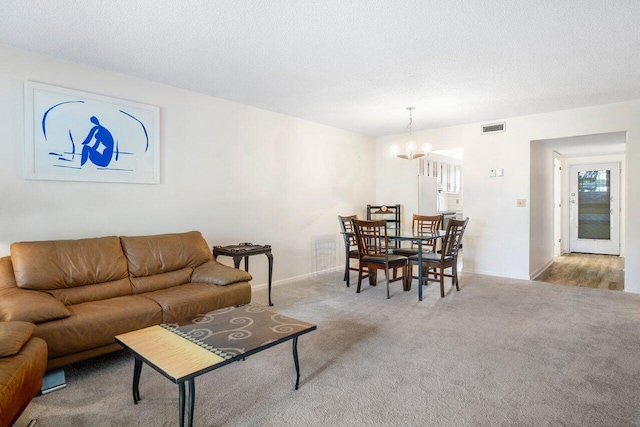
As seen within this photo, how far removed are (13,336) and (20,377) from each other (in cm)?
26

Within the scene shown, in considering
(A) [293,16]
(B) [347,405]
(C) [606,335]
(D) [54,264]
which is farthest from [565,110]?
(D) [54,264]

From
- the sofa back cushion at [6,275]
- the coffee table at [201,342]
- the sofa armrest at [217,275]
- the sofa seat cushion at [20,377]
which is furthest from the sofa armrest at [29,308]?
the sofa armrest at [217,275]

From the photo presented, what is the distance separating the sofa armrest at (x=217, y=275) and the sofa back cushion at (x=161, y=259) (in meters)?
0.09

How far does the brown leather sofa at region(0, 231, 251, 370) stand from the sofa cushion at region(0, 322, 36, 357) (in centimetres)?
20

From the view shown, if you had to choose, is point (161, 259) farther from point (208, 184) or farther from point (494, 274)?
point (494, 274)

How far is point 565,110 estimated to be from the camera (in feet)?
15.4

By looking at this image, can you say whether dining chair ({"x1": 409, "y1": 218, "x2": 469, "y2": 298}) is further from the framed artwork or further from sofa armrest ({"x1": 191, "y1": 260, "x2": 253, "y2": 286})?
the framed artwork

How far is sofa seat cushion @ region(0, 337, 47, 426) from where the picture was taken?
4.75 feet

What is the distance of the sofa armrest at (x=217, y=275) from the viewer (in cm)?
312

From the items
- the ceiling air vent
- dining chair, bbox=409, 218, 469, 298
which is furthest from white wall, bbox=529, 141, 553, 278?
dining chair, bbox=409, 218, 469, 298

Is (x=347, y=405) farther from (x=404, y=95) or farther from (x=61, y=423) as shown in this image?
(x=404, y=95)

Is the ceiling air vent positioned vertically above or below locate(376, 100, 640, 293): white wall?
above

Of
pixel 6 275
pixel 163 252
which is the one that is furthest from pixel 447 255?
pixel 6 275

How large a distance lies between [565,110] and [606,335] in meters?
3.11
